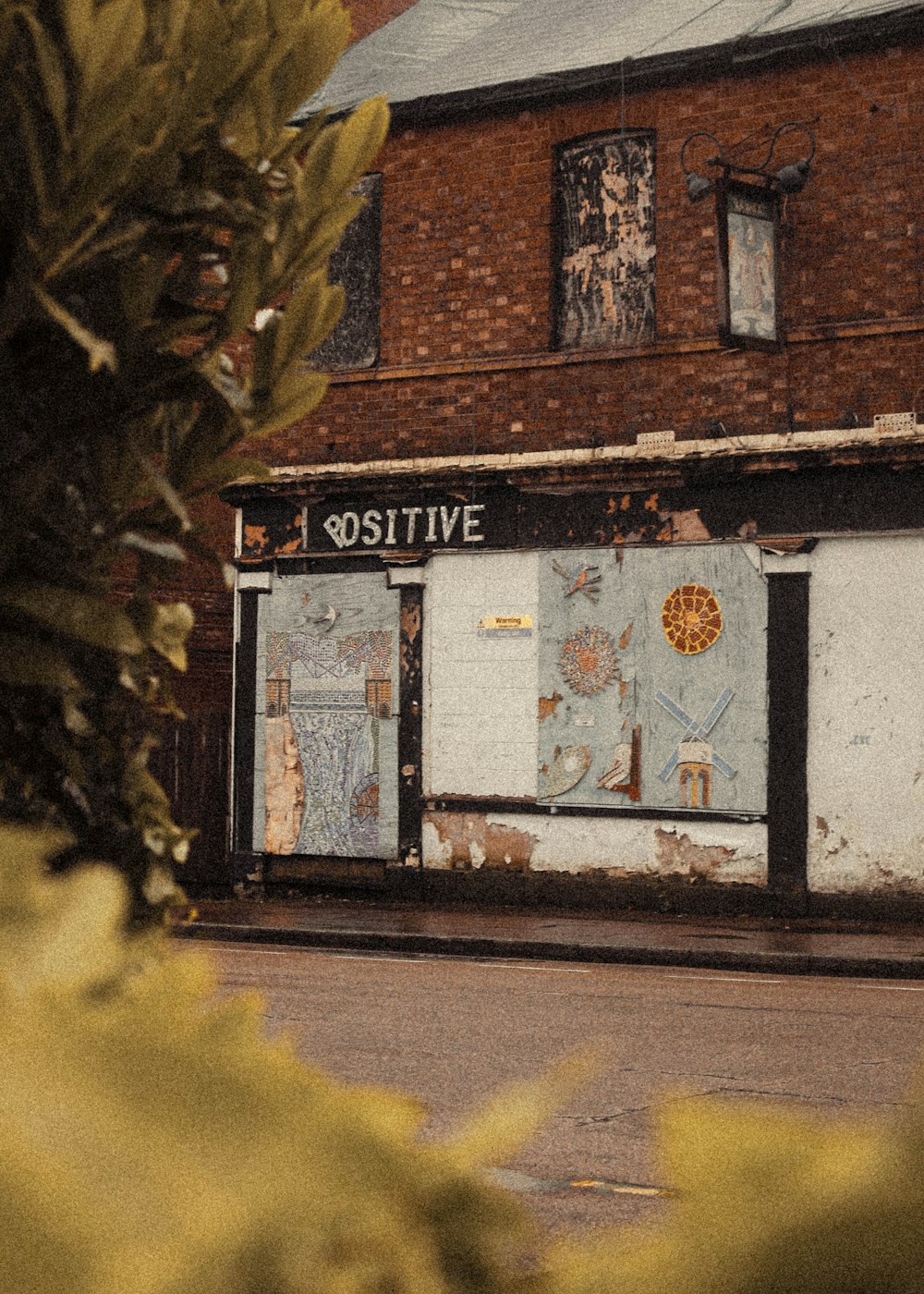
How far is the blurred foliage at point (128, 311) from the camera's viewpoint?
153 centimetres

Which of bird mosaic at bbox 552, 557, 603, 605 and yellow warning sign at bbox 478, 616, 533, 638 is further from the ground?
bird mosaic at bbox 552, 557, 603, 605

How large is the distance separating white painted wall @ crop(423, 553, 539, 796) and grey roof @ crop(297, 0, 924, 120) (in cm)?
460

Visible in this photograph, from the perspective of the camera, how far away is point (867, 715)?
46.2 feet

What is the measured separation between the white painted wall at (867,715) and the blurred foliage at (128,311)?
12660 millimetres

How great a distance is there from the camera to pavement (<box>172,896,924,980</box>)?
11.9 m

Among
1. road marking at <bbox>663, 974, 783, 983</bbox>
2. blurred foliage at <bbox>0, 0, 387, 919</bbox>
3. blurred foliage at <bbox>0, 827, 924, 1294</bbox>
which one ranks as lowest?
road marking at <bbox>663, 974, 783, 983</bbox>

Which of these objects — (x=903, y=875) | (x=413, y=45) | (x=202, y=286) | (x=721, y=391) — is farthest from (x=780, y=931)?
(x=202, y=286)

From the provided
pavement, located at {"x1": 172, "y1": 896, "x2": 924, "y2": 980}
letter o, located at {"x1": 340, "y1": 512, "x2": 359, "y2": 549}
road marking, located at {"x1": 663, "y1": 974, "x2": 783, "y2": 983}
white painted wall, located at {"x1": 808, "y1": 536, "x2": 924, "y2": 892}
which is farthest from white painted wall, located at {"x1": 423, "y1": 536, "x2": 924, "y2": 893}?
road marking, located at {"x1": 663, "y1": 974, "x2": 783, "y2": 983}

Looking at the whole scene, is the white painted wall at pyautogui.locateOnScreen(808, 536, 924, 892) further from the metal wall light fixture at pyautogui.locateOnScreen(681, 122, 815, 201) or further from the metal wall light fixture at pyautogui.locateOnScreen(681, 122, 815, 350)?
the metal wall light fixture at pyautogui.locateOnScreen(681, 122, 815, 201)

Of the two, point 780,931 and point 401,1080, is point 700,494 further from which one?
point 401,1080

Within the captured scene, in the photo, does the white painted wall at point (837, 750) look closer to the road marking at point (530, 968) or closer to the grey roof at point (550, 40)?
the road marking at point (530, 968)

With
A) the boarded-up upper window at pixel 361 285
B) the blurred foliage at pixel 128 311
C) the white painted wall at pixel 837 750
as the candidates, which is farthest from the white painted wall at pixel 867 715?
the blurred foliage at pixel 128 311

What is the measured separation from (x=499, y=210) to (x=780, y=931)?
7.54 meters

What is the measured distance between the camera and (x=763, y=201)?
14.1 m
